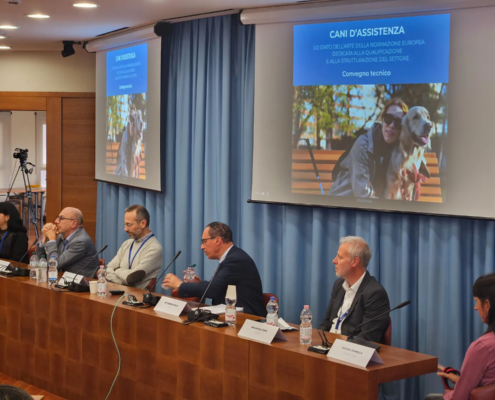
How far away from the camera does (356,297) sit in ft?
11.6

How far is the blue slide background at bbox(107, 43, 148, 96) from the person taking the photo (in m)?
6.29

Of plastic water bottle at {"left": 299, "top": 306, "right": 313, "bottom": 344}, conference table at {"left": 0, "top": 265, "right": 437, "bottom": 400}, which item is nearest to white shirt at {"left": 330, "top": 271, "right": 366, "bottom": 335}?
conference table at {"left": 0, "top": 265, "right": 437, "bottom": 400}

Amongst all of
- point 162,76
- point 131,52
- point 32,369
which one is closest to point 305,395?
point 32,369

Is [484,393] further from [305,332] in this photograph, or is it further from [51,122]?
[51,122]

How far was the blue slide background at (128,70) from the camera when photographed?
6.29 metres

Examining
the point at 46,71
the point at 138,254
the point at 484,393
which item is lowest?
the point at 484,393

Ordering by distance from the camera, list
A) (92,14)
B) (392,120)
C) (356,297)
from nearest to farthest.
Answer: (356,297) < (392,120) < (92,14)

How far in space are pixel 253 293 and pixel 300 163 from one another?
1316 mm

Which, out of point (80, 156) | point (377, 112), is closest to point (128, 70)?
point (80, 156)

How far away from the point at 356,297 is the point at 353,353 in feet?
2.66

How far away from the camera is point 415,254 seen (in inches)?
176

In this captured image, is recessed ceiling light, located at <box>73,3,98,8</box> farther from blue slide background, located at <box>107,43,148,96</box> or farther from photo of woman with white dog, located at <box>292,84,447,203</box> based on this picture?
photo of woman with white dog, located at <box>292,84,447,203</box>

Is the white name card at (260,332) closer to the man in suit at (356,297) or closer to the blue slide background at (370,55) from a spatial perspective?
the man in suit at (356,297)

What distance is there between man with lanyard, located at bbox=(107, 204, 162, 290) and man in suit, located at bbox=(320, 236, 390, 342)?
57.3 inches
